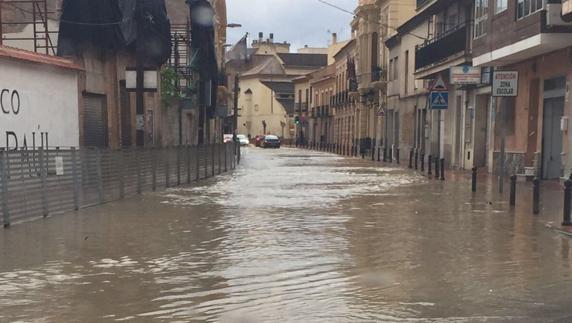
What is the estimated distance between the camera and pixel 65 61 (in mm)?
17641

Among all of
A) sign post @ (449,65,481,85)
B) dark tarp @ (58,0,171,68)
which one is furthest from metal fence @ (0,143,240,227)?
sign post @ (449,65,481,85)

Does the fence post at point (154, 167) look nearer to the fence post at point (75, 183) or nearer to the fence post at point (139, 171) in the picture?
the fence post at point (139, 171)

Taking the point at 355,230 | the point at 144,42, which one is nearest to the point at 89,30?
the point at 144,42

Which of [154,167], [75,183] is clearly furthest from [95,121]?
[75,183]

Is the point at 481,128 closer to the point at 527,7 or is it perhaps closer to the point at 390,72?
the point at 527,7

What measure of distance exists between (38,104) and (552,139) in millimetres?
15639

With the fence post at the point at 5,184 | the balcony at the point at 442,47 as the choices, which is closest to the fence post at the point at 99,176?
the fence post at the point at 5,184

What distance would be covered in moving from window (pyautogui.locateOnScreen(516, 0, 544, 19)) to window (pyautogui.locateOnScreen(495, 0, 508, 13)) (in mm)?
1117

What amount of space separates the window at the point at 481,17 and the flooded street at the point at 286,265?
468 inches

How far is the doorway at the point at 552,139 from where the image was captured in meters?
19.4

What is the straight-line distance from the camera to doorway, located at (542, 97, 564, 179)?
19.4m

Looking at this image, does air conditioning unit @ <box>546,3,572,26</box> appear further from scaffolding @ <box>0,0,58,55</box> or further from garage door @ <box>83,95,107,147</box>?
scaffolding @ <box>0,0,58,55</box>

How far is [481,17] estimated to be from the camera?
23.5 m

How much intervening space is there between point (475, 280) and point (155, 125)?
76.6 feet
